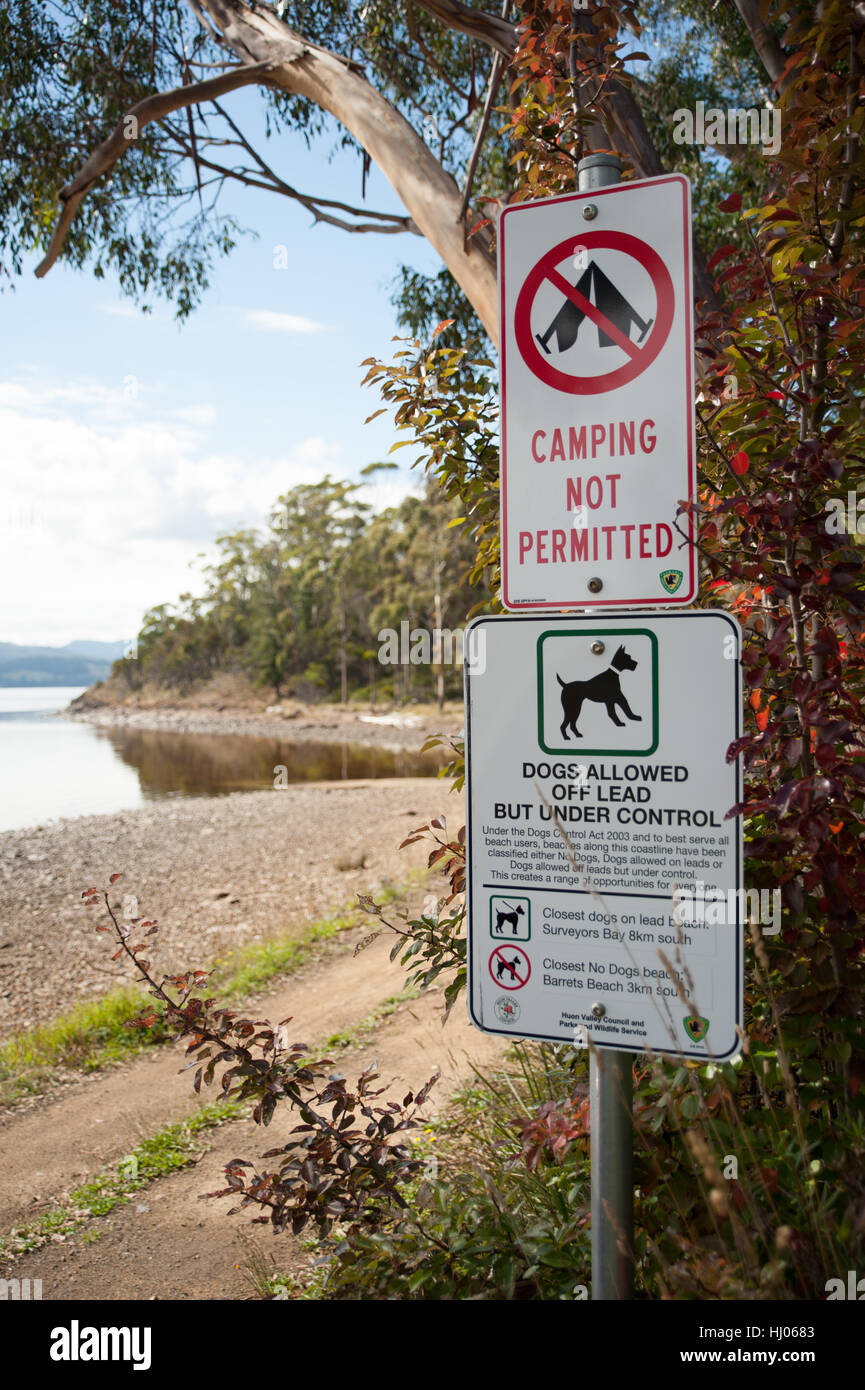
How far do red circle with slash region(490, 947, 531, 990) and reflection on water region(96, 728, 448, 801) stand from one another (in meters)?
20.9

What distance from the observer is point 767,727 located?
1652 millimetres

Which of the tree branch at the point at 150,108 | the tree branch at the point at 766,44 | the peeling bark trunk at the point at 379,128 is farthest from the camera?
the tree branch at the point at 150,108

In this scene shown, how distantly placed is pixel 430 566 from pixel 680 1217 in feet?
125

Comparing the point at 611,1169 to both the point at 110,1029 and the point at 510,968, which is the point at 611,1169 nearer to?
the point at 510,968

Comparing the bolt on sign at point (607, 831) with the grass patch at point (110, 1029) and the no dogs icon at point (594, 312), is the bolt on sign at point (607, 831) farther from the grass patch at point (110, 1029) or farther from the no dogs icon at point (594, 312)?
the grass patch at point (110, 1029)

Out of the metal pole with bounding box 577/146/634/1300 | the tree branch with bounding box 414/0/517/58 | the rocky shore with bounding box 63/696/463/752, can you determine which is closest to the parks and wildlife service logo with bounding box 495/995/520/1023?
the metal pole with bounding box 577/146/634/1300

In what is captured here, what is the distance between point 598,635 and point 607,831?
0.27m

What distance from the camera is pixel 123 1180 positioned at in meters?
3.67

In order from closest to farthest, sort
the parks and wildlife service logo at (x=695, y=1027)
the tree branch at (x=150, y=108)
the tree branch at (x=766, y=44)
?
the parks and wildlife service logo at (x=695, y=1027), the tree branch at (x=766, y=44), the tree branch at (x=150, y=108)

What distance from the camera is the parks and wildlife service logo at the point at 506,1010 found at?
1402 millimetres

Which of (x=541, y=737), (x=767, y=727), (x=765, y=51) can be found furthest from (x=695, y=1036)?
(x=765, y=51)

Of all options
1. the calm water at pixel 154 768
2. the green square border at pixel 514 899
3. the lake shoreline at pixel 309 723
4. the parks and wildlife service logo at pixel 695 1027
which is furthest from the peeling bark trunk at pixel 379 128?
the lake shoreline at pixel 309 723
